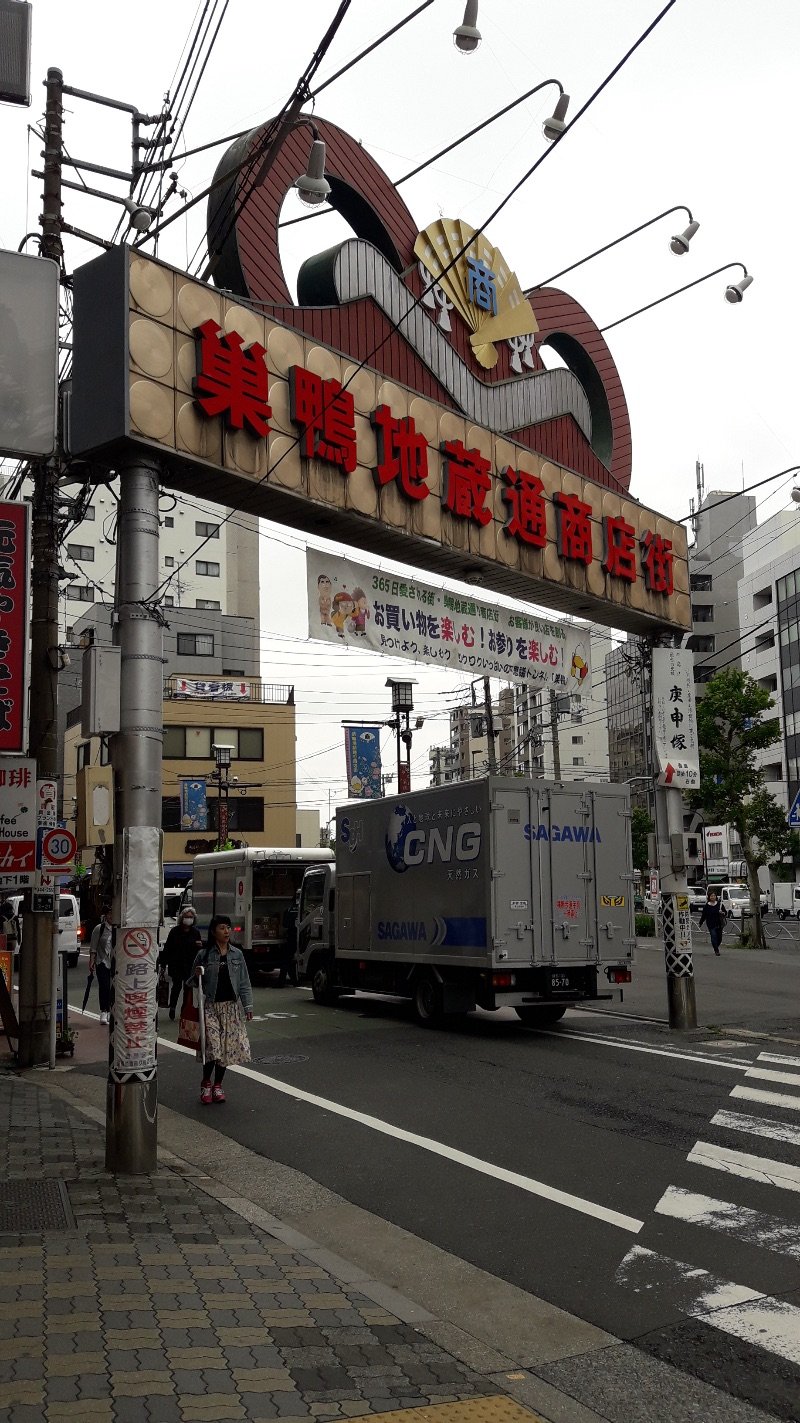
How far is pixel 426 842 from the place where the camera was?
680 inches

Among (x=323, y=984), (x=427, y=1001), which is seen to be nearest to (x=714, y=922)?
(x=323, y=984)

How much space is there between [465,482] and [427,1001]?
7.64 m

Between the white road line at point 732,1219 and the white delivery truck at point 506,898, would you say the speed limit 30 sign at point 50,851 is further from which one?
the white road line at point 732,1219

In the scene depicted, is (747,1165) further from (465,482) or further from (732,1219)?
(465,482)

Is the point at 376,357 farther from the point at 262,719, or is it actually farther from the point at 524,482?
the point at 262,719

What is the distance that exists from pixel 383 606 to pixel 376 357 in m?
2.80

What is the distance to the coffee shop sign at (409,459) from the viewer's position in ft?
35.1

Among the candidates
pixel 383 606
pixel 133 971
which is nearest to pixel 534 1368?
pixel 133 971

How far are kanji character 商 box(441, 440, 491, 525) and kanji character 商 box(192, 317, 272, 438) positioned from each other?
310 centimetres

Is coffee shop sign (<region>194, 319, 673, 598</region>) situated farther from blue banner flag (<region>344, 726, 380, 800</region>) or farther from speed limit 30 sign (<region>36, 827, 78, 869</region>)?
blue banner flag (<region>344, 726, 380, 800</region>)

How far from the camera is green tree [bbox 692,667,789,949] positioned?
1471 inches

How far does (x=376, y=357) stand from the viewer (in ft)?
43.5

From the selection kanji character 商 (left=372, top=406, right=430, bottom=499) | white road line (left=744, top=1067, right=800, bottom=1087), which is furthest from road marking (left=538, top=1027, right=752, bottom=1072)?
kanji character 商 (left=372, top=406, right=430, bottom=499)

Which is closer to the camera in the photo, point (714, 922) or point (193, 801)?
point (714, 922)
